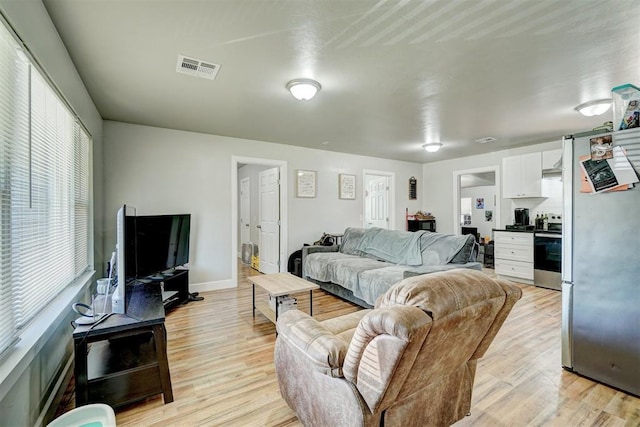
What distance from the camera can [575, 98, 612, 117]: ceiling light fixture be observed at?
312cm

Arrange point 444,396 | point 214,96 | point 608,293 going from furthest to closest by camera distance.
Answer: point 214,96, point 608,293, point 444,396

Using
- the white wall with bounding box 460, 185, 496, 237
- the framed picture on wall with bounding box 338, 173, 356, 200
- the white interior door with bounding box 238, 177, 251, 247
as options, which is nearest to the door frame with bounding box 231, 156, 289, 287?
the framed picture on wall with bounding box 338, 173, 356, 200

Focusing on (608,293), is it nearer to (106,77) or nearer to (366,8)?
(366,8)

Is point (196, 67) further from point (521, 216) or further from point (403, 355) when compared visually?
point (521, 216)

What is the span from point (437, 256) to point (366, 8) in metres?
2.87

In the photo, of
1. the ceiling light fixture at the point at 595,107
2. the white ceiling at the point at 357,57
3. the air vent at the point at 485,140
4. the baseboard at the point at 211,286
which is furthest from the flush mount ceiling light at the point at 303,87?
the air vent at the point at 485,140

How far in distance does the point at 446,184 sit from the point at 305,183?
335 cm

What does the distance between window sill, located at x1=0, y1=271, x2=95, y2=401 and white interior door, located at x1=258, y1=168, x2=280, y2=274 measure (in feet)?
10.7

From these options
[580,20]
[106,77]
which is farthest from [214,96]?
[580,20]

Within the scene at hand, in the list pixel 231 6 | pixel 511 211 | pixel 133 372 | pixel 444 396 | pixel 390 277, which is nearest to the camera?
pixel 444 396

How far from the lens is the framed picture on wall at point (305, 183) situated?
5422 millimetres

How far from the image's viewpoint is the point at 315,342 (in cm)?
142

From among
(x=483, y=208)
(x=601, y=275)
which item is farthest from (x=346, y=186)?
(x=483, y=208)

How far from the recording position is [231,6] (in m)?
1.71
